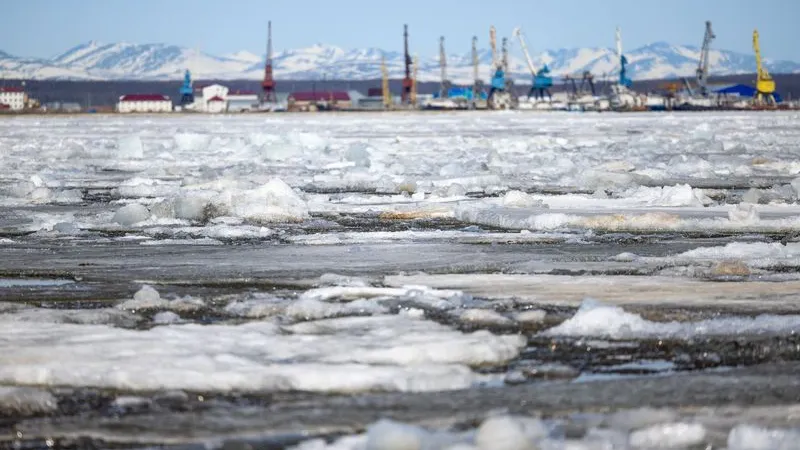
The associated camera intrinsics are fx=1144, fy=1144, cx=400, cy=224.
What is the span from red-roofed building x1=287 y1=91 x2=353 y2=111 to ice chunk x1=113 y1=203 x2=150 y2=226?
133m

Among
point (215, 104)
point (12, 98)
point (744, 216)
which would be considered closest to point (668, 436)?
point (744, 216)

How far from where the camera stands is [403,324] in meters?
4.02

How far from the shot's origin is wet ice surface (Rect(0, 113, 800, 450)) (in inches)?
111

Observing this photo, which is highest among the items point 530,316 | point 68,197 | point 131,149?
point 530,316

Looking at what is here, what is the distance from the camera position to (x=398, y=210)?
8.94 m

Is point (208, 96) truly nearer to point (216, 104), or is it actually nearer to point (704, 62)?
point (216, 104)

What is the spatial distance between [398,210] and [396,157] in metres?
10.1

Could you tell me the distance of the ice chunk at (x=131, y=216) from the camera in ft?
26.2

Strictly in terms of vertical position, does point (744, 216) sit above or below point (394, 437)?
below

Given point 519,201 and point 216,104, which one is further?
point 216,104

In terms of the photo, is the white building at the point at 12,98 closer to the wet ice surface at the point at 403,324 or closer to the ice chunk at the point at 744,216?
the wet ice surface at the point at 403,324

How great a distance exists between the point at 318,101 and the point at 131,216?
148m

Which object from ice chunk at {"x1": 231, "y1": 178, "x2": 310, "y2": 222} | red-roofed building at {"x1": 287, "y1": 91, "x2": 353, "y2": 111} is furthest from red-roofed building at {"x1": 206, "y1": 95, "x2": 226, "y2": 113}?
ice chunk at {"x1": 231, "y1": 178, "x2": 310, "y2": 222}

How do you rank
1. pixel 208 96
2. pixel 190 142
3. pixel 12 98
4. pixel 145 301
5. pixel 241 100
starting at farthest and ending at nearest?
pixel 12 98
pixel 241 100
pixel 208 96
pixel 190 142
pixel 145 301
